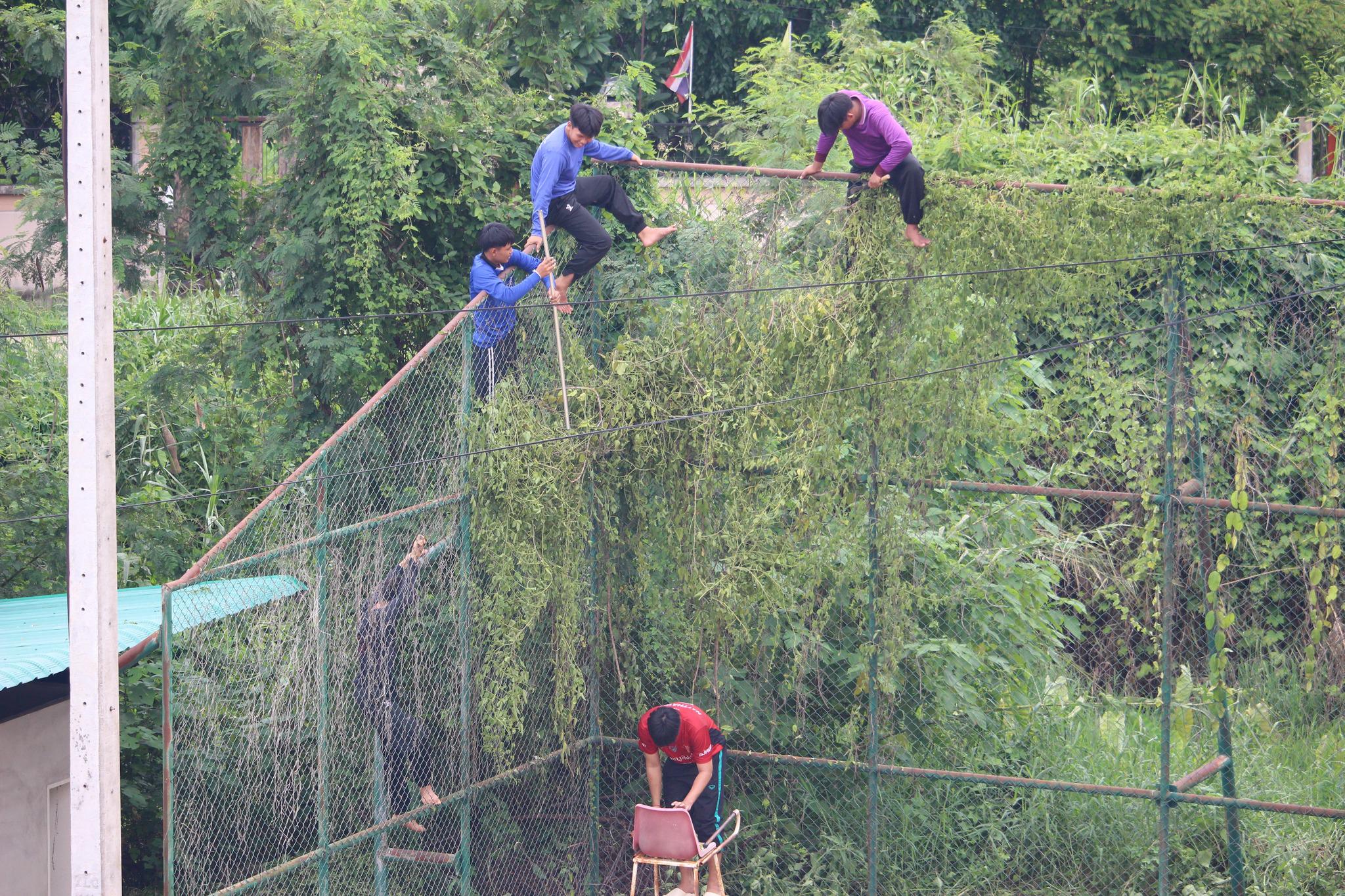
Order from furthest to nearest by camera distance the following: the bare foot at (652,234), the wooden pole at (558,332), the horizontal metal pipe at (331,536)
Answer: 1. the bare foot at (652,234)
2. the wooden pole at (558,332)
3. the horizontal metal pipe at (331,536)

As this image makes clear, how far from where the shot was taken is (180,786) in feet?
18.4

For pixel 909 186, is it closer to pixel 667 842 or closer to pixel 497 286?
pixel 497 286

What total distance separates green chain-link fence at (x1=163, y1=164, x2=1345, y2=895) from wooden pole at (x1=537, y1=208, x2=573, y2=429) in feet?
0.31

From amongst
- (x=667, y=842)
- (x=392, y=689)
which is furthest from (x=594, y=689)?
(x=392, y=689)

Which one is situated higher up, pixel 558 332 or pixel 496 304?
pixel 496 304

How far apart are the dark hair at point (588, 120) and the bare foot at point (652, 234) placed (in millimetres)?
711

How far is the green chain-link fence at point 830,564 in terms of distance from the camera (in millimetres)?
7246

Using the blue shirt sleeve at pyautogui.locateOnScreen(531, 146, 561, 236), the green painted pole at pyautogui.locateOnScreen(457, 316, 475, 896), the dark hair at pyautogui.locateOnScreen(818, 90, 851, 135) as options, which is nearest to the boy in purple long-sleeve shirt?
the dark hair at pyautogui.locateOnScreen(818, 90, 851, 135)

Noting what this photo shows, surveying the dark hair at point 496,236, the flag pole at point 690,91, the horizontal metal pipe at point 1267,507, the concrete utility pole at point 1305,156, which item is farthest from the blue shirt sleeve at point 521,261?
the concrete utility pole at point 1305,156

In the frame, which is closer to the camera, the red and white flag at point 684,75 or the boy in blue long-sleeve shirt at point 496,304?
the boy in blue long-sleeve shirt at point 496,304

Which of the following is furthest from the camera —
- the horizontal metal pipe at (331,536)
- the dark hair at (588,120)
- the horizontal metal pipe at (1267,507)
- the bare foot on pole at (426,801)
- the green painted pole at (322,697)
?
the dark hair at (588,120)

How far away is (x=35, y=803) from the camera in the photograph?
24.4 feet

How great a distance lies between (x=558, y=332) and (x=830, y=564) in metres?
2.10

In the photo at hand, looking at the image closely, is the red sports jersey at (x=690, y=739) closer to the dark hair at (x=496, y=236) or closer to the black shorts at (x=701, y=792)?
the black shorts at (x=701, y=792)
